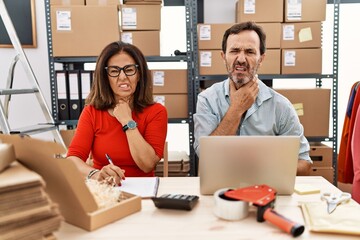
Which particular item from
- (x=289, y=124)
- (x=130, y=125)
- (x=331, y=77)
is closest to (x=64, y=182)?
(x=130, y=125)

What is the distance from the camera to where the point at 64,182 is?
0.76 m

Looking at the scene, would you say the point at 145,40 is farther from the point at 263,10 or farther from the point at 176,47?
the point at 263,10

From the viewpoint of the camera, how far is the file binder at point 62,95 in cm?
252

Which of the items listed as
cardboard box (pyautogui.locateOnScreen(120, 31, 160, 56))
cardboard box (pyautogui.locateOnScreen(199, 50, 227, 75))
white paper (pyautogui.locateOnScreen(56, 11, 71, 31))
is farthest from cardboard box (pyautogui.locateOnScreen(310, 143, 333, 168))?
white paper (pyautogui.locateOnScreen(56, 11, 71, 31))

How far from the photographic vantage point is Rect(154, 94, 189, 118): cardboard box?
8.48 ft

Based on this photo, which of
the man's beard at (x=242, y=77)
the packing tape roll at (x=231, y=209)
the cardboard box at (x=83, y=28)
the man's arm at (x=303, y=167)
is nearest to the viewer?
the packing tape roll at (x=231, y=209)

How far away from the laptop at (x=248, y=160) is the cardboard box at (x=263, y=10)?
1738 mm

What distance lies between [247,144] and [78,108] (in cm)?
188

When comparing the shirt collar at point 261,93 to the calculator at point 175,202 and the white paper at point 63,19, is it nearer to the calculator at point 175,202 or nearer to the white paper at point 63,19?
the calculator at point 175,202

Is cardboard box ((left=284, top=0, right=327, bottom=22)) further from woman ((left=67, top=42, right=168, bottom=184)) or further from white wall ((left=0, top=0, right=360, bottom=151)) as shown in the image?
woman ((left=67, top=42, right=168, bottom=184))

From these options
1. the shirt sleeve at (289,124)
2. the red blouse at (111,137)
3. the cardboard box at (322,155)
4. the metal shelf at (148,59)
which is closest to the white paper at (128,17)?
the metal shelf at (148,59)

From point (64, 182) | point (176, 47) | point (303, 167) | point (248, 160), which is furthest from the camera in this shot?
point (176, 47)

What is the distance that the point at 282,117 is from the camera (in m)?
1.74

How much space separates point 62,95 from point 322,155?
79.6 inches
